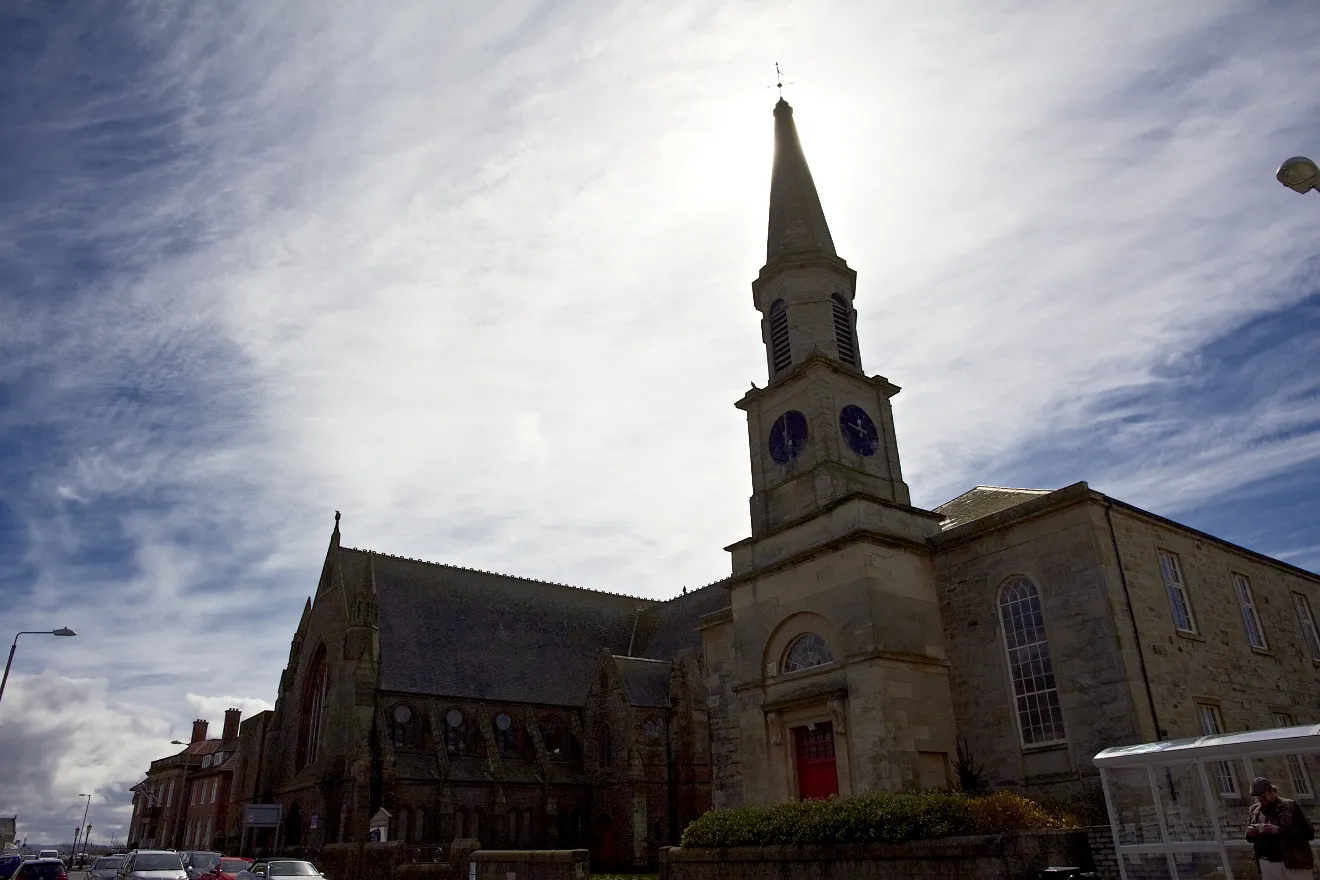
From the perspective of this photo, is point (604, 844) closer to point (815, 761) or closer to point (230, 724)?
point (815, 761)

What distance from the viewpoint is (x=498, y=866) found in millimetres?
22828

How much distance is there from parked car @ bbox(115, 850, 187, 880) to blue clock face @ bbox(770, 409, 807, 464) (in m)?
18.3

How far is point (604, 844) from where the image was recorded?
38938mm

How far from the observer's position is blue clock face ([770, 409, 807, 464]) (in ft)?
81.5

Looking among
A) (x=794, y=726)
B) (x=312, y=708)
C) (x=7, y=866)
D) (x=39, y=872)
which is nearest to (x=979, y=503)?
(x=794, y=726)

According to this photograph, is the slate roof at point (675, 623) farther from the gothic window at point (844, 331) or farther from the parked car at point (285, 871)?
the parked car at point (285, 871)

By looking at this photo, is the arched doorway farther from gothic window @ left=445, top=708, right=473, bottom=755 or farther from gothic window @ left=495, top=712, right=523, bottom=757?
gothic window @ left=445, top=708, right=473, bottom=755

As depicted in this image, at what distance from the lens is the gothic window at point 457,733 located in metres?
39.7

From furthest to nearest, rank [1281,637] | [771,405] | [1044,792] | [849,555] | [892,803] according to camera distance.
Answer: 1. [771,405]
2. [1281,637]
3. [849,555]
4. [1044,792]
5. [892,803]

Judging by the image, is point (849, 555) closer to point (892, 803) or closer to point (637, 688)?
→ point (892, 803)

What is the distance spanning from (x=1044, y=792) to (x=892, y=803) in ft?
16.2

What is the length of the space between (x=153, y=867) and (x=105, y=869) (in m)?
5.49

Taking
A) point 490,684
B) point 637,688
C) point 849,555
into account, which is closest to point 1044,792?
point 849,555

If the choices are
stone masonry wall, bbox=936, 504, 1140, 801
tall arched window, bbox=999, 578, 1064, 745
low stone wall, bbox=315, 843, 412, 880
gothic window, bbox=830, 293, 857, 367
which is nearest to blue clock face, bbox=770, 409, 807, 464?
gothic window, bbox=830, 293, 857, 367
